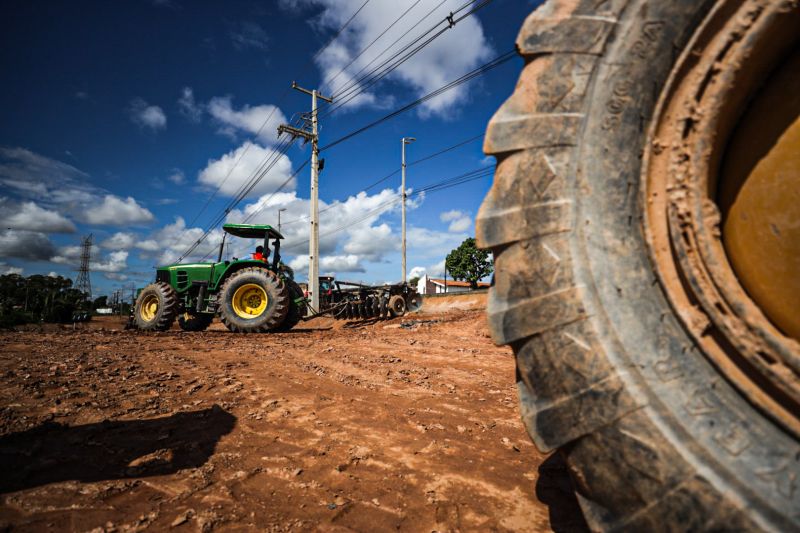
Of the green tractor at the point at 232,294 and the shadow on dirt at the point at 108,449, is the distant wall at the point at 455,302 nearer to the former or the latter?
the green tractor at the point at 232,294

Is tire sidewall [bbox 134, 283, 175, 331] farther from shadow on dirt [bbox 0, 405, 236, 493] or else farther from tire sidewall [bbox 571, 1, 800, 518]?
tire sidewall [bbox 571, 1, 800, 518]

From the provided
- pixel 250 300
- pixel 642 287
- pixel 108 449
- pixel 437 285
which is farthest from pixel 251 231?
pixel 437 285

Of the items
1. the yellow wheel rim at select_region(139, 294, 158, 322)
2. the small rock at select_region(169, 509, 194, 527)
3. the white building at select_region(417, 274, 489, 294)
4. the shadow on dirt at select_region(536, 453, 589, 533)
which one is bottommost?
the shadow on dirt at select_region(536, 453, 589, 533)

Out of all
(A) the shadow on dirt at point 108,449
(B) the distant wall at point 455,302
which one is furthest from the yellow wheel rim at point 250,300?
(B) the distant wall at point 455,302

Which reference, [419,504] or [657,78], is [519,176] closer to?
[657,78]

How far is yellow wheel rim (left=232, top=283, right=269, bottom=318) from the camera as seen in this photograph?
356 inches

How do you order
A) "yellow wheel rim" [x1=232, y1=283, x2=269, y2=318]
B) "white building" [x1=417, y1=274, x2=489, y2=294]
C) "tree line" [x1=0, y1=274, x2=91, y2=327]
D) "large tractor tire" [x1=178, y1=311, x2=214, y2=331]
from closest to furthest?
1. "yellow wheel rim" [x1=232, y1=283, x2=269, y2=318]
2. "large tractor tire" [x1=178, y1=311, x2=214, y2=331]
3. "tree line" [x1=0, y1=274, x2=91, y2=327]
4. "white building" [x1=417, y1=274, x2=489, y2=294]

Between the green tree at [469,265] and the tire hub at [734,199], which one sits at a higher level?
the green tree at [469,265]

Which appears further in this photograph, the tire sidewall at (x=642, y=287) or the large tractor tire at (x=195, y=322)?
the large tractor tire at (x=195, y=322)

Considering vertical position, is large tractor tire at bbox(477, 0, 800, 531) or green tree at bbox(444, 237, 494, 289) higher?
green tree at bbox(444, 237, 494, 289)

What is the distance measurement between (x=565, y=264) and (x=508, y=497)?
1203 millimetres

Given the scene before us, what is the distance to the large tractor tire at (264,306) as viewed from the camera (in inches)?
343

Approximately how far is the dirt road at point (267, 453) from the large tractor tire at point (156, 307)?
5.87m

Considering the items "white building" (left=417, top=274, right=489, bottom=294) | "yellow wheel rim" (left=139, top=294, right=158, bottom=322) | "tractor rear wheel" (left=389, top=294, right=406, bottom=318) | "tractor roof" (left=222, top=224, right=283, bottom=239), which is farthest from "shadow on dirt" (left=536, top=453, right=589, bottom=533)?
"white building" (left=417, top=274, right=489, bottom=294)
